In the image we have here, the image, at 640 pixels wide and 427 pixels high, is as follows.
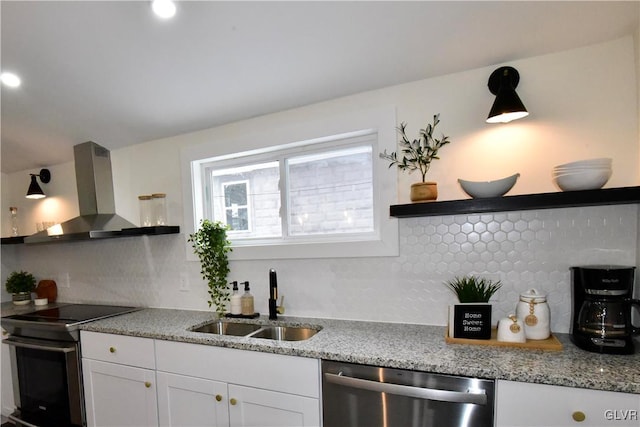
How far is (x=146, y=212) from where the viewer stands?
2418 mm

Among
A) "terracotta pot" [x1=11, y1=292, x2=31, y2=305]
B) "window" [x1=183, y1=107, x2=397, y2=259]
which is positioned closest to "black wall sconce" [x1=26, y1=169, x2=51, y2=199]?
"terracotta pot" [x1=11, y1=292, x2=31, y2=305]

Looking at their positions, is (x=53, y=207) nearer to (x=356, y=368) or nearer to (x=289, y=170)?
(x=289, y=170)

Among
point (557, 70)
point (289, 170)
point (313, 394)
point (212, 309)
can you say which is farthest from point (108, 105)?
point (557, 70)

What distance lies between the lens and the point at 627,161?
1.35m

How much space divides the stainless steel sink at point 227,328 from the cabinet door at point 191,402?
13.3 inches

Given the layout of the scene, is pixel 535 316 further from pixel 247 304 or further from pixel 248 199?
pixel 248 199

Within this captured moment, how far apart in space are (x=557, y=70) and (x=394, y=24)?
0.79m

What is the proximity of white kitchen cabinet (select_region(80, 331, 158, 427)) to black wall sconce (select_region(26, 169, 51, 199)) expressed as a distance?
1.87m

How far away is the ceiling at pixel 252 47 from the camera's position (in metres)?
1.32

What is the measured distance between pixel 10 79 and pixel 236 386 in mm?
2326

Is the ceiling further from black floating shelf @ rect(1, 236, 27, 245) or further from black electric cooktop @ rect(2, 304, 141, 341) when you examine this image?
black electric cooktop @ rect(2, 304, 141, 341)

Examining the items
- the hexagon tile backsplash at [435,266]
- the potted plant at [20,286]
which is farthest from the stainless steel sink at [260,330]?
the potted plant at [20,286]

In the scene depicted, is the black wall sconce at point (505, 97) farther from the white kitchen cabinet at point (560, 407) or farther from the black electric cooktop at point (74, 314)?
the black electric cooktop at point (74, 314)

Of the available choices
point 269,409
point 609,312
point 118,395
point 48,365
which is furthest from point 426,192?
point 48,365
